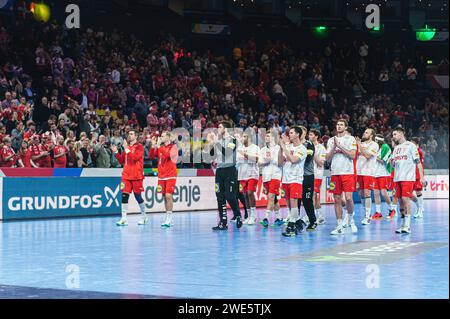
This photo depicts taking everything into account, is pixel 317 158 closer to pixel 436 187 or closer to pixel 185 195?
pixel 185 195

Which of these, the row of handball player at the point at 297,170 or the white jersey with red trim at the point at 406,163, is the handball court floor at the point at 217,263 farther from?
the white jersey with red trim at the point at 406,163

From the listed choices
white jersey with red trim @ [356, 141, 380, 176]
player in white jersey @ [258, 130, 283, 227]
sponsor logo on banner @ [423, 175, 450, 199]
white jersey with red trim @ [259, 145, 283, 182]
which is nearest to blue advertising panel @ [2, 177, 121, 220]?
player in white jersey @ [258, 130, 283, 227]

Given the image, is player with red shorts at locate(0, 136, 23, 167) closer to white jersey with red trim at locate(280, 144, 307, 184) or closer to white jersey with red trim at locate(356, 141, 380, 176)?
white jersey with red trim at locate(280, 144, 307, 184)

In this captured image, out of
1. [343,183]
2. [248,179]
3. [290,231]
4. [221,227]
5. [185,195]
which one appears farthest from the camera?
[185,195]

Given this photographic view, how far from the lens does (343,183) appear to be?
1684cm

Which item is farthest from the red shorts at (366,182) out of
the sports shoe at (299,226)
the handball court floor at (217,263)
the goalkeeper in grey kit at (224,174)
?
the goalkeeper in grey kit at (224,174)

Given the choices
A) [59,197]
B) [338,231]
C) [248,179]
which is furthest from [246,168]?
[59,197]

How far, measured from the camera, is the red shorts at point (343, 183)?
661 inches

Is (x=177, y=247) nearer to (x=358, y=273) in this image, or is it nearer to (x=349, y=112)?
(x=358, y=273)

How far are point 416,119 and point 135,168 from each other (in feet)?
75.1

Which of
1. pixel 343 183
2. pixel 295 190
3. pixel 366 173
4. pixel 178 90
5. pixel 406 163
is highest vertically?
pixel 178 90

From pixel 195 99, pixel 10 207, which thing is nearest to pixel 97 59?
pixel 195 99

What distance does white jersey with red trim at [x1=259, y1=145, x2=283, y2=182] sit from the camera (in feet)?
64.2

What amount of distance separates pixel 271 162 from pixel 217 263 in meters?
8.25
